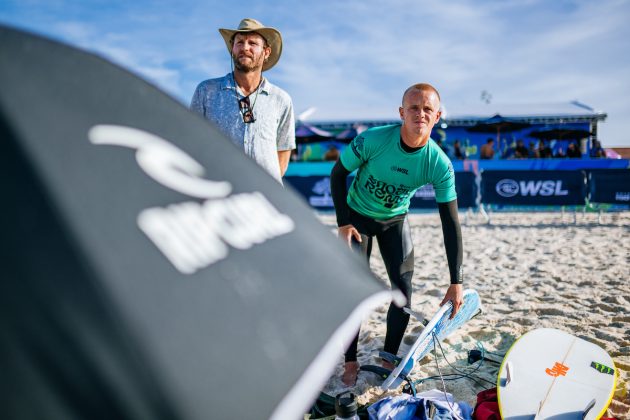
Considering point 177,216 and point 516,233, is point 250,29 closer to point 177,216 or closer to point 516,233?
point 177,216

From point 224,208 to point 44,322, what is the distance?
0.27 meters

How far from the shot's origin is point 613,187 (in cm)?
973

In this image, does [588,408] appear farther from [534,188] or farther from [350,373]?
[534,188]

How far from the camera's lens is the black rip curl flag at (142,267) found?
0.40 metres

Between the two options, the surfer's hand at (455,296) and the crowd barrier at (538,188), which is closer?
the surfer's hand at (455,296)

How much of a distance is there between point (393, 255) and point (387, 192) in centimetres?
48

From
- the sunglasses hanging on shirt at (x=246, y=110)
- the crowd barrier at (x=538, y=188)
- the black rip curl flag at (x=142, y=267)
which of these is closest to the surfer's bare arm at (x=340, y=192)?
the sunglasses hanging on shirt at (x=246, y=110)

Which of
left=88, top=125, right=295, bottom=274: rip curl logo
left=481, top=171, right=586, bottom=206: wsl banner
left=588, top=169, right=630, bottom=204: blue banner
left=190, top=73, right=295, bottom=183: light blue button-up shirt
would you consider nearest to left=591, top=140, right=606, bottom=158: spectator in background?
left=588, top=169, right=630, bottom=204: blue banner

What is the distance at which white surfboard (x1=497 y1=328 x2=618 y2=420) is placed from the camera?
2.30 metres

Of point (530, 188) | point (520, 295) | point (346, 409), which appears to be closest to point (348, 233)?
point (346, 409)

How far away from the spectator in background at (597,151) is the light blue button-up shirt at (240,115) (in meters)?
19.4

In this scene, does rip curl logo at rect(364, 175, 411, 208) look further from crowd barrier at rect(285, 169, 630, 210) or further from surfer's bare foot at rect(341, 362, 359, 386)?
crowd barrier at rect(285, 169, 630, 210)

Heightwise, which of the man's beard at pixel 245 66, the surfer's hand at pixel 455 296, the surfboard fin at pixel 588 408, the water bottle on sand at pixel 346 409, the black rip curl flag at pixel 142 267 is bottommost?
the surfboard fin at pixel 588 408

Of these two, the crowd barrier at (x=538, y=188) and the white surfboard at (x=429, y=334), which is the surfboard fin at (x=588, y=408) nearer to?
the white surfboard at (x=429, y=334)
